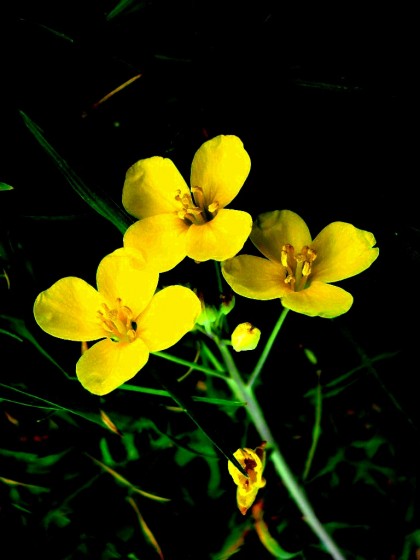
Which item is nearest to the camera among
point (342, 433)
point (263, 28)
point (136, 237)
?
point (136, 237)

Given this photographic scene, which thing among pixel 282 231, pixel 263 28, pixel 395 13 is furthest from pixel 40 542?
pixel 395 13

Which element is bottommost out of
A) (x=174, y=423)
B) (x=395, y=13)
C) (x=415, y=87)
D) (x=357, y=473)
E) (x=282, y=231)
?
(x=357, y=473)

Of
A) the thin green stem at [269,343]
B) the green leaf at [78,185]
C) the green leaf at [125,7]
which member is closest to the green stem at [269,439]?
the thin green stem at [269,343]

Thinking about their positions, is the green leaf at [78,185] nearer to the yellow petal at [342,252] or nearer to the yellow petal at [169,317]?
the yellow petal at [169,317]

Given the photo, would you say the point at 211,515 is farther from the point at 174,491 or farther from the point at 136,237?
the point at 136,237

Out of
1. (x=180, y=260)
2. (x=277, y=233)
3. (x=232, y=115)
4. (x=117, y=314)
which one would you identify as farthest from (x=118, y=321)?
(x=232, y=115)

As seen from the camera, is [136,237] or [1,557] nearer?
[136,237]
